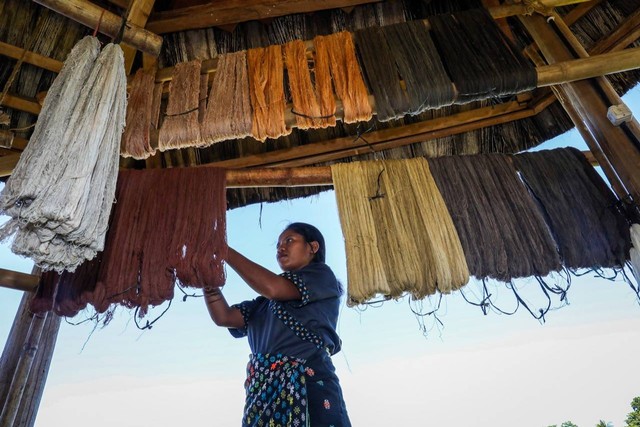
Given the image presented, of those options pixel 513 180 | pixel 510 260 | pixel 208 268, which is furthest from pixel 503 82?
pixel 208 268

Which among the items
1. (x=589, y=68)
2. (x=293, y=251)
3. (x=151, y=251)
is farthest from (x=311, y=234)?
(x=589, y=68)

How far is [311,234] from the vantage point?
278cm

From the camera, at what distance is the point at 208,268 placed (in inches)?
74.5

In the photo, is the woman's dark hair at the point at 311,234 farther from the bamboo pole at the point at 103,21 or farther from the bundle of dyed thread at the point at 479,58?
the bamboo pole at the point at 103,21

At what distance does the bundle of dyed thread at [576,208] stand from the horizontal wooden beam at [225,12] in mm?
1951

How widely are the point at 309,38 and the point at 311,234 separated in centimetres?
184

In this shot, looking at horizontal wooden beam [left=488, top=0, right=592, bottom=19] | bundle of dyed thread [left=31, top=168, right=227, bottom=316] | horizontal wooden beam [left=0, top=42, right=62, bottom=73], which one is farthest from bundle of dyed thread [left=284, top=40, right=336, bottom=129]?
horizontal wooden beam [left=0, top=42, right=62, bottom=73]

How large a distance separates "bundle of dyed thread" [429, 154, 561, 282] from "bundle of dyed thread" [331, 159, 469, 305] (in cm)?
9

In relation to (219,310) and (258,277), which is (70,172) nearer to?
(258,277)

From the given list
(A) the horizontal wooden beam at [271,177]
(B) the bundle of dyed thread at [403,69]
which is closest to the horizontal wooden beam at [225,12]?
(B) the bundle of dyed thread at [403,69]

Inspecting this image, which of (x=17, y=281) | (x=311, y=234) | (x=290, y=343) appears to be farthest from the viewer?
(x=311, y=234)

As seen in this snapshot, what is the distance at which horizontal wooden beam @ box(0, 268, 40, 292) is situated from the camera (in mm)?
2459

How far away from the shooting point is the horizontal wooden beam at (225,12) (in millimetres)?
3141

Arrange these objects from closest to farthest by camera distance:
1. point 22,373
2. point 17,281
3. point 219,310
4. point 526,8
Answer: point 219,310 < point 17,281 < point 22,373 < point 526,8
